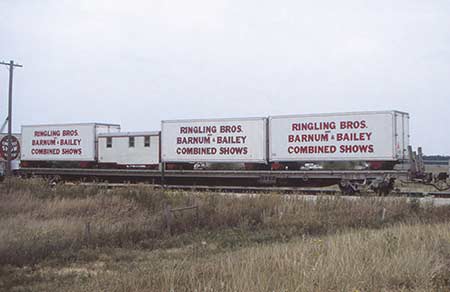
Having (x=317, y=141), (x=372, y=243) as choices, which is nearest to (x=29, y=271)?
(x=372, y=243)

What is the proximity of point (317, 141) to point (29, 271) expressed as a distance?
19828mm

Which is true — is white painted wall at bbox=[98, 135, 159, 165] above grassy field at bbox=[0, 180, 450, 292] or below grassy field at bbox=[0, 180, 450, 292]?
above

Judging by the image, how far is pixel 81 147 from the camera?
34.4 meters

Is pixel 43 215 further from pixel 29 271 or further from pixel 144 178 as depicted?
pixel 144 178

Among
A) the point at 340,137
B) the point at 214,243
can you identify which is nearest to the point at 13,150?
the point at 340,137

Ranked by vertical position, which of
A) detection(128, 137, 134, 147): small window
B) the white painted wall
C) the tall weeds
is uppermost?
detection(128, 137, 134, 147): small window

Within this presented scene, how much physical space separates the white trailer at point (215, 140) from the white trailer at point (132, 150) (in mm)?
979

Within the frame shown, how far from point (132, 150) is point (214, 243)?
20.7 m

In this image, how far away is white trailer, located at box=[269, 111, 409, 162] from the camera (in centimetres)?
2573

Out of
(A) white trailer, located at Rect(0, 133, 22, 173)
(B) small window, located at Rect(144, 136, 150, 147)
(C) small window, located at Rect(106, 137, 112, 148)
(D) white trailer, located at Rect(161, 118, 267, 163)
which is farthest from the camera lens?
(A) white trailer, located at Rect(0, 133, 22, 173)

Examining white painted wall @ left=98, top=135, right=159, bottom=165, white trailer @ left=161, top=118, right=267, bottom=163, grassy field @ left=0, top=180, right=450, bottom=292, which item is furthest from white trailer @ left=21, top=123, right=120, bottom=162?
grassy field @ left=0, top=180, right=450, bottom=292

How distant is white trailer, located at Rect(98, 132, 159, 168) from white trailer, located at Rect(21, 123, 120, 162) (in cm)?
134

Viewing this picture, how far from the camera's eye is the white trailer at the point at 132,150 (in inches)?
1271

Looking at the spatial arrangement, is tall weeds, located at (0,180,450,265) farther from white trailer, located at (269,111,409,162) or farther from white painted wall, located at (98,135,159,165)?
white painted wall, located at (98,135,159,165)
